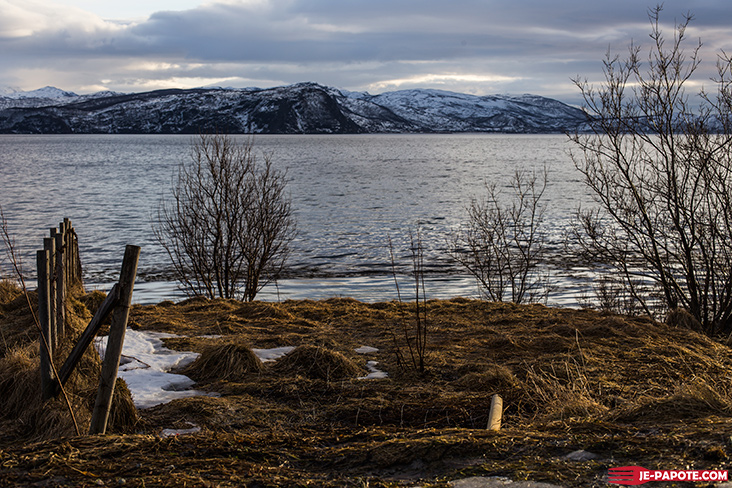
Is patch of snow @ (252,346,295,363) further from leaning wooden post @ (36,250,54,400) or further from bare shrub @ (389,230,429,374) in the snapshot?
leaning wooden post @ (36,250,54,400)

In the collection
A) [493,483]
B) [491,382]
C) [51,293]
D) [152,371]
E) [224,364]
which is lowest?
[152,371]

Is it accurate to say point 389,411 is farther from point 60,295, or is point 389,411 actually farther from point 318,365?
point 60,295

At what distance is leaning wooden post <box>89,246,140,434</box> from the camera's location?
4.18 m

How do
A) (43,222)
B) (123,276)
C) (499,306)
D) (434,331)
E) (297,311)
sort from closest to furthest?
1. (123,276)
2. (434,331)
3. (297,311)
4. (499,306)
5. (43,222)

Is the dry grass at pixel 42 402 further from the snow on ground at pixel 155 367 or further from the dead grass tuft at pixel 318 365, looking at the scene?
the dead grass tuft at pixel 318 365

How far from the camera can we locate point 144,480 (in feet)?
10.5

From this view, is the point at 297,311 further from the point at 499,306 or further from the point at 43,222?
the point at 43,222

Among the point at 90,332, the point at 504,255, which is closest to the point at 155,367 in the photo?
the point at 90,332

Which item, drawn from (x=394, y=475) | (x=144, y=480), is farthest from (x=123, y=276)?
(x=394, y=475)

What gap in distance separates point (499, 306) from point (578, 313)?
1594mm

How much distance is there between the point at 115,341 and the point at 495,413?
3140 mm

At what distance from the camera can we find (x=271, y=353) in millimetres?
7836

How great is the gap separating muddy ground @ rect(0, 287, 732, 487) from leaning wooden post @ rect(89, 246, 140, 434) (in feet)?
1.04

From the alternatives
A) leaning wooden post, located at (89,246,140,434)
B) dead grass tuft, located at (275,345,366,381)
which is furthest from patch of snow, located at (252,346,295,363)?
leaning wooden post, located at (89,246,140,434)
